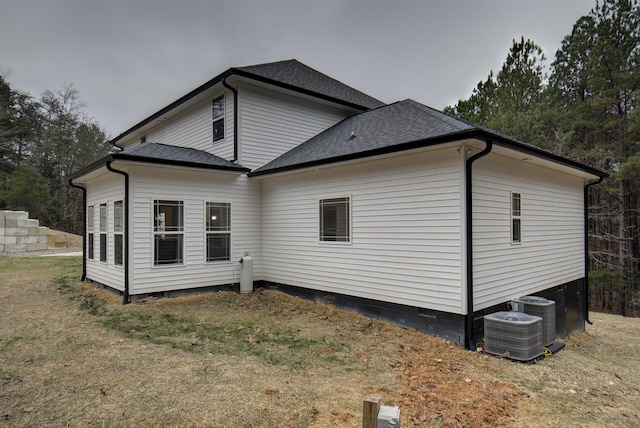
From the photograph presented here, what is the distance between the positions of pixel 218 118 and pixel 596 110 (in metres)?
16.4

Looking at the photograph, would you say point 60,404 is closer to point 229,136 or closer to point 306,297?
point 306,297

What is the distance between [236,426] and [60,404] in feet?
5.30

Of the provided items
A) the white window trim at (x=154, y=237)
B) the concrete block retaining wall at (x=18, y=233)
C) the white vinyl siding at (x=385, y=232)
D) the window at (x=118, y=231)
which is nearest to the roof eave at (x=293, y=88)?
the white vinyl siding at (x=385, y=232)

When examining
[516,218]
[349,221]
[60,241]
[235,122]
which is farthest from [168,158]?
[60,241]

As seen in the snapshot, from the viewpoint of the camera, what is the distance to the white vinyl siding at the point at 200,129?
9016 mm

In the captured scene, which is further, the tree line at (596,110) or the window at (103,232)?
the tree line at (596,110)

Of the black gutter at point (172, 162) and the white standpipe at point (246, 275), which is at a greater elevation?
the black gutter at point (172, 162)

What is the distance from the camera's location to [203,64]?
22266 millimetres

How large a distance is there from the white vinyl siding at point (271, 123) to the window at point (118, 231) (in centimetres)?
289

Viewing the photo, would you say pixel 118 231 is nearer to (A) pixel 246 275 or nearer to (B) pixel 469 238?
(A) pixel 246 275

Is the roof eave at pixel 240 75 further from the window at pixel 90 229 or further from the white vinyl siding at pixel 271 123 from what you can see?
the window at pixel 90 229

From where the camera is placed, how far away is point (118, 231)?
789 centimetres

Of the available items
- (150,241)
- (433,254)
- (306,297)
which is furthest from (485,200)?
(150,241)

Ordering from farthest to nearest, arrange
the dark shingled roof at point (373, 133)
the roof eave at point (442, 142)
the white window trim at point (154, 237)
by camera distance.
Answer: the white window trim at point (154, 237) < the dark shingled roof at point (373, 133) < the roof eave at point (442, 142)
